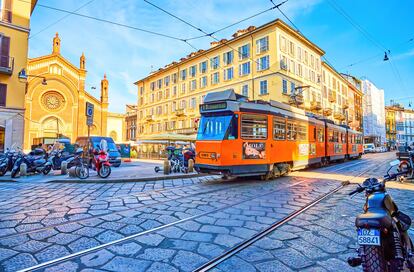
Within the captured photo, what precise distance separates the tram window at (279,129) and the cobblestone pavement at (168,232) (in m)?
3.74

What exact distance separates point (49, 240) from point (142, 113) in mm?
48161

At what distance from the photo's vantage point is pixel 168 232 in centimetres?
352

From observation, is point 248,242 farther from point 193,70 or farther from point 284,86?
point 193,70

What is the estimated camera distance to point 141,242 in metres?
3.15

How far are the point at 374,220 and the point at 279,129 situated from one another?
808 cm

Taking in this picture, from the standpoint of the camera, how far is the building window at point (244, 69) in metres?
30.1

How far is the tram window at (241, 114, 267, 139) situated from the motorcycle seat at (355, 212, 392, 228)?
6.38m

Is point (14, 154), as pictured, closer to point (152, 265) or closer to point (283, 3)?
point (152, 265)

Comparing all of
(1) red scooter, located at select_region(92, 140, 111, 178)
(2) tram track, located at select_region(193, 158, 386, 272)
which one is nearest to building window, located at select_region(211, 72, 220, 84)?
(1) red scooter, located at select_region(92, 140, 111, 178)

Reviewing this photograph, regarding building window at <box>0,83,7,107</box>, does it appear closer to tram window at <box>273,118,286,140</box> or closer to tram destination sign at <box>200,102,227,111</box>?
tram destination sign at <box>200,102,227,111</box>

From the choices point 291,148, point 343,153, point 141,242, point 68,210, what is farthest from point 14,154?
point 343,153

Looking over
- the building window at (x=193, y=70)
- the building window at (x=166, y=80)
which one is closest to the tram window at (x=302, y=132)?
the building window at (x=193, y=70)

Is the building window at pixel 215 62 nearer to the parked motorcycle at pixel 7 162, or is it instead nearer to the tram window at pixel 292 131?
the tram window at pixel 292 131

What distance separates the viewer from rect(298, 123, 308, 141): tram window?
37.6 ft
